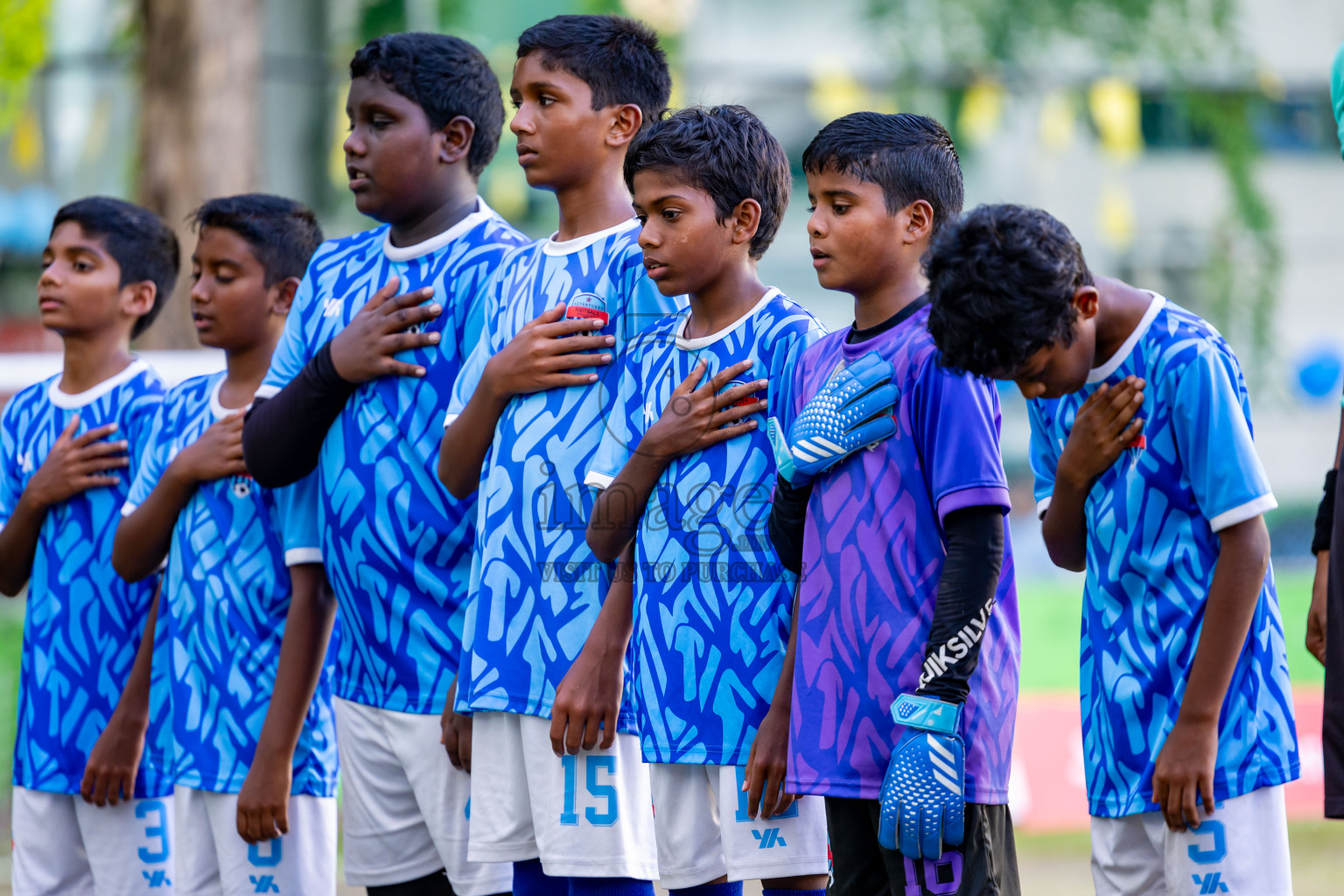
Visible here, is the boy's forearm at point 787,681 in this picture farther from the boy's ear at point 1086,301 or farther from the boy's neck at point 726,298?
the boy's ear at point 1086,301

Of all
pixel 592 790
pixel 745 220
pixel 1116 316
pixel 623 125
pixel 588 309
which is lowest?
pixel 592 790

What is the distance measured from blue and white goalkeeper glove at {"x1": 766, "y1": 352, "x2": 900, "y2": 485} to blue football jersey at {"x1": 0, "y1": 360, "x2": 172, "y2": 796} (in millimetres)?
1843

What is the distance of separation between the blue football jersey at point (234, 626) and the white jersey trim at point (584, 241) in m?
0.76

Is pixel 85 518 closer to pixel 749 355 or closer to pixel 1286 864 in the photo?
pixel 749 355

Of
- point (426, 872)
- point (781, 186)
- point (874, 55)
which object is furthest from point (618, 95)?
point (874, 55)

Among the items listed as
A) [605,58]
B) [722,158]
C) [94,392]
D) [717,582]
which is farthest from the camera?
[94,392]

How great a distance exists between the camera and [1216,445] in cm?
221

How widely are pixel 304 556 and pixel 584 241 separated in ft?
3.02

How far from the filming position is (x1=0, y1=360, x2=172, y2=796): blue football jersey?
3.36 m

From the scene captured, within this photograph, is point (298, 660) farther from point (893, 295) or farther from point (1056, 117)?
point (1056, 117)

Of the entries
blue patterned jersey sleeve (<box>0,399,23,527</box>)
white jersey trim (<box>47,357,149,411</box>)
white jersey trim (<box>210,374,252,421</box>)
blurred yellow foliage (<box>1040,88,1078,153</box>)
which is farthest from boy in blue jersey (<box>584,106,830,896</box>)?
blurred yellow foliage (<box>1040,88,1078,153</box>)

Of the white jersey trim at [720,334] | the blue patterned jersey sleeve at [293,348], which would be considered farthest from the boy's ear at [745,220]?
the blue patterned jersey sleeve at [293,348]

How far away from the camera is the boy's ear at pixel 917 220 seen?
234 centimetres

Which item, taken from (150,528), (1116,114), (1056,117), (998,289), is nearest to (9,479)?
(150,528)
